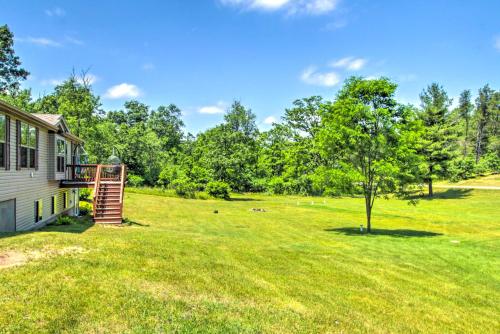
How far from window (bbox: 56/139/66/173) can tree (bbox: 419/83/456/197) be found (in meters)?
47.4

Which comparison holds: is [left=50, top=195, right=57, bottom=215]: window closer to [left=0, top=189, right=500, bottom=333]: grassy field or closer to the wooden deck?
the wooden deck

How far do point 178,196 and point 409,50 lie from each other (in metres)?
32.2

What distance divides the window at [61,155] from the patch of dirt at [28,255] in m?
11.6

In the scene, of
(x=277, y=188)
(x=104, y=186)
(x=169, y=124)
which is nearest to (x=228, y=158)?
(x=277, y=188)

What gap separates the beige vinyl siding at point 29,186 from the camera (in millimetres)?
13367

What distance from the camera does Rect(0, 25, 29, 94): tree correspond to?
1844 inches

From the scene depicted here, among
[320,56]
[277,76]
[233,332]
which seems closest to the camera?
[233,332]

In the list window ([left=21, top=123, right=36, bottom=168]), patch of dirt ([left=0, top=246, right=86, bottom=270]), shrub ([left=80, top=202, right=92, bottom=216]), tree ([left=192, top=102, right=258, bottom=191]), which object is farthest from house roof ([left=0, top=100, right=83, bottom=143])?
tree ([left=192, top=102, right=258, bottom=191])

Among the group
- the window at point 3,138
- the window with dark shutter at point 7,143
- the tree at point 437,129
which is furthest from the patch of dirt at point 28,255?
the tree at point 437,129

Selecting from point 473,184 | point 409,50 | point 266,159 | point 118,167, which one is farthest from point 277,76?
point 473,184

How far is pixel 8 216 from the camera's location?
13.7m

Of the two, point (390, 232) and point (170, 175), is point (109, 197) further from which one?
point (170, 175)

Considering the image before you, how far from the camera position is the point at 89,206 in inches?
1072

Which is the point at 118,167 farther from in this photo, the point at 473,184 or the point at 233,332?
the point at 473,184
